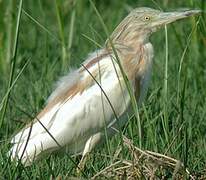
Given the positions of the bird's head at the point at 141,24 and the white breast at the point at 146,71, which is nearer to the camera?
the white breast at the point at 146,71

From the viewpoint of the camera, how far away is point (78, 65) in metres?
6.76

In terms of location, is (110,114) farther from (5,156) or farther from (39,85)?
(39,85)

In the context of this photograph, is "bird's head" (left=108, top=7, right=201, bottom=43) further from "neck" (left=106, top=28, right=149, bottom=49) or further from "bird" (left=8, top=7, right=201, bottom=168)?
"bird" (left=8, top=7, right=201, bottom=168)

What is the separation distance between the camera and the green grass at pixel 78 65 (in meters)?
4.76

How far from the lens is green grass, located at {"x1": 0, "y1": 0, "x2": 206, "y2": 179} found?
4758 millimetres

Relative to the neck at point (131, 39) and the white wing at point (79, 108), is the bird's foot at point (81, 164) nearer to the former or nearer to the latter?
the white wing at point (79, 108)

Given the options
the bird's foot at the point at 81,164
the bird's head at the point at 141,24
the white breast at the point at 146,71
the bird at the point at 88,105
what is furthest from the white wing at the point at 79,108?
the bird's head at the point at 141,24

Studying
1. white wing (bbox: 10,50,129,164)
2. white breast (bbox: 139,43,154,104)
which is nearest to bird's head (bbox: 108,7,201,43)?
white breast (bbox: 139,43,154,104)

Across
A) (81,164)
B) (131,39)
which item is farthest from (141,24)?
(81,164)

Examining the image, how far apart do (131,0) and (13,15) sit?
277cm

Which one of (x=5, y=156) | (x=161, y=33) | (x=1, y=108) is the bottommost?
(x=161, y=33)

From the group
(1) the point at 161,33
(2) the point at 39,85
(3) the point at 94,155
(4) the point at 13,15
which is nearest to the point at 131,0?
(1) the point at 161,33

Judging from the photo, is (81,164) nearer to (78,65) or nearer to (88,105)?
(88,105)

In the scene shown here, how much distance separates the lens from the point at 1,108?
4566 mm
